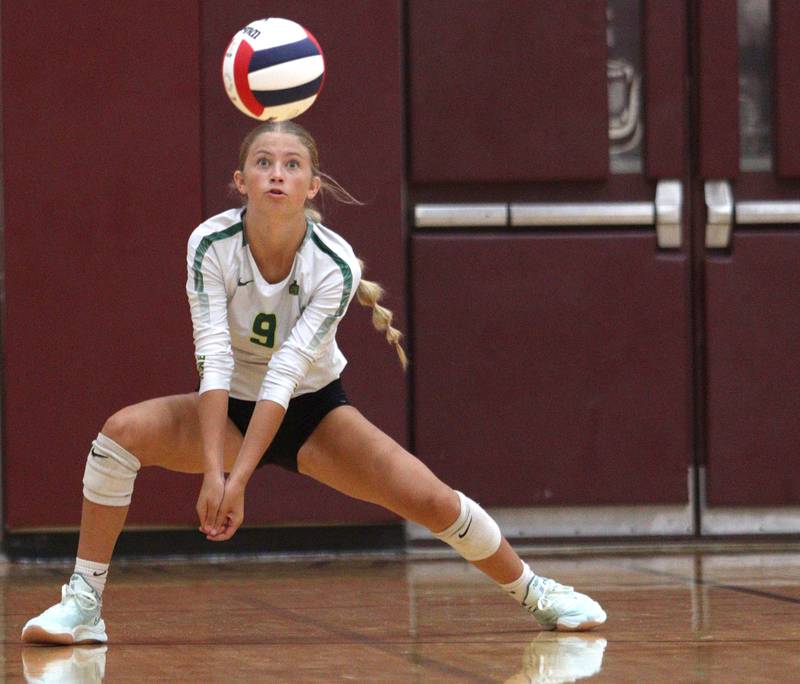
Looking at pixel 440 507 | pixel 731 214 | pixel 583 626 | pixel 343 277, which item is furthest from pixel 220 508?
pixel 731 214

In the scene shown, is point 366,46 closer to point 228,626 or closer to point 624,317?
point 624,317

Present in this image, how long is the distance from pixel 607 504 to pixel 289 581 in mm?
1351

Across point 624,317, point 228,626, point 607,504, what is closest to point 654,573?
point 607,504

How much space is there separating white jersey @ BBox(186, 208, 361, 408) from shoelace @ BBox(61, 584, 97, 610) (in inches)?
22.2

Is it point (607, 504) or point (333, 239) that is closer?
point (333, 239)

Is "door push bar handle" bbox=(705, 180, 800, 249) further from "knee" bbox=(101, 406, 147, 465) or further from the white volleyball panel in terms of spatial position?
"knee" bbox=(101, 406, 147, 465)

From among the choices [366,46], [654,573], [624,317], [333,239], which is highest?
[366,46]

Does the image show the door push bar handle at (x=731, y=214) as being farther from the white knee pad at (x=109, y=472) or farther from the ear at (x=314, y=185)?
the white knee pad at (x=109, y=472)

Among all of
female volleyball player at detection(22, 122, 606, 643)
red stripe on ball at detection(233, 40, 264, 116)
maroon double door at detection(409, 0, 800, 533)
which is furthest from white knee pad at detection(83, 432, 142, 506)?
maroon double door at detection(409, 0, 800, 533)

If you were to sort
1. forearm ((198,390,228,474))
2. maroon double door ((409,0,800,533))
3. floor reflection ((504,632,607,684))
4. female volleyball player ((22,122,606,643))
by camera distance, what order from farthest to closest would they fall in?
1. maroon double door ((409,0,800,533))
2. female volleyball player ((22,122,606,643))
3. forearm ((198,390,228,474))
4. floor reflection ((504,632,607,684))

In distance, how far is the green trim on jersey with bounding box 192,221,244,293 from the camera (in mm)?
3547

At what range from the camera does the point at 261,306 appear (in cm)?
362

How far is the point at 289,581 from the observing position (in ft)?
15.4

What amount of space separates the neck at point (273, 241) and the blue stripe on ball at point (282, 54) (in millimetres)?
355
